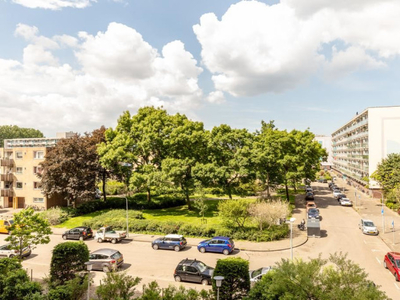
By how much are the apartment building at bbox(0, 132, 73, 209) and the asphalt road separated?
14440 millimetres

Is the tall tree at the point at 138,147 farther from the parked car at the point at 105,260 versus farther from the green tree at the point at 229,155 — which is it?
the parked car at the point at 105,260

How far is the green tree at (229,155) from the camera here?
132 feet

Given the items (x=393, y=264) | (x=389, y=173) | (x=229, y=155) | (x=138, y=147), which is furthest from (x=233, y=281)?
(x=389, y=173)

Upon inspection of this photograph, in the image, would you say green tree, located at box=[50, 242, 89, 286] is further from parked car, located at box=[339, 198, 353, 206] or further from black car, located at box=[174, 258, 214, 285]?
parked car, located at box=[339, 198, 353, 206]

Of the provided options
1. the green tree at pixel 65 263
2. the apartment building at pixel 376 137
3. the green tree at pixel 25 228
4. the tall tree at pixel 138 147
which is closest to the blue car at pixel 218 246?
the green tree at pixel 65 263

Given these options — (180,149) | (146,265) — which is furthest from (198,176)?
(146,265)

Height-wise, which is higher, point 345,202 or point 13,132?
point 13,132

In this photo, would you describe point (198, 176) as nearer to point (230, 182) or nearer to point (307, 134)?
point (230, 182)

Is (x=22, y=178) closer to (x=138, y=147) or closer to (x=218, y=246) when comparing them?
(x=138, y=147)

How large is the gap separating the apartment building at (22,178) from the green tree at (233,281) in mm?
41364

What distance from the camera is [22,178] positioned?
48688 millimetres

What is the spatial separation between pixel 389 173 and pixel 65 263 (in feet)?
171

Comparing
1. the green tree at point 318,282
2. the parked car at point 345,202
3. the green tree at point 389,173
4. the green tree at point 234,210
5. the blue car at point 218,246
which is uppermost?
the green tree at point 389,173

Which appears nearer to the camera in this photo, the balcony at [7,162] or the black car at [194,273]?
the black car at [194,273]
